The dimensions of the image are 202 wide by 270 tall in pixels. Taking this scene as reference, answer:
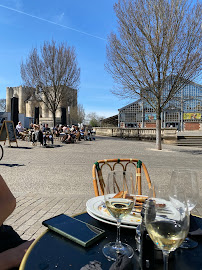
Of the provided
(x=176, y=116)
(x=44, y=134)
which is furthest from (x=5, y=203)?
(x=176, y=116)

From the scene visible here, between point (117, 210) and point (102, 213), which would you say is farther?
point (102, 213)

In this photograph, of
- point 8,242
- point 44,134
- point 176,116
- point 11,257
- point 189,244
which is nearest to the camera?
point 189,244

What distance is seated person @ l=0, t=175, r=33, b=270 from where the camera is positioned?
1384mm

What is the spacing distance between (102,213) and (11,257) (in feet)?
2.15

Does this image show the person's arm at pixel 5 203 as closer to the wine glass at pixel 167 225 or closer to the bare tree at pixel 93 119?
the wine glass at pixel 167 225

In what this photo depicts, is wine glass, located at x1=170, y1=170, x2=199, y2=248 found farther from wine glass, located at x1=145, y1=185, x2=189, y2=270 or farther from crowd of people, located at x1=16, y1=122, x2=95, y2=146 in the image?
crowd of people, located at x1=16, y1=122, x2=95, y2=146

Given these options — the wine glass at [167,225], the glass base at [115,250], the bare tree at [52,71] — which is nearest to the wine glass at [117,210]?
the glass base at [115,250]

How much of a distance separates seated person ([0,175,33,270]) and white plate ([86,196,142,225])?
0.53 meters

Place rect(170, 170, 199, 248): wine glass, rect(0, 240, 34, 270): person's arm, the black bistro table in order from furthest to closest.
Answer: rect(0, 240, 34, 270): person's arm < rect(170, 170, 199, 248): wine glass < the black bistro table

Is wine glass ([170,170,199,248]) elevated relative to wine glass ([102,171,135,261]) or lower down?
elevated

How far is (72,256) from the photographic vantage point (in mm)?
1024

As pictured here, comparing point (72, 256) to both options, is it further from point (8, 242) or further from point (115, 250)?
point (8, 242)

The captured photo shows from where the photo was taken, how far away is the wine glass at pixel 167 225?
0.79 m

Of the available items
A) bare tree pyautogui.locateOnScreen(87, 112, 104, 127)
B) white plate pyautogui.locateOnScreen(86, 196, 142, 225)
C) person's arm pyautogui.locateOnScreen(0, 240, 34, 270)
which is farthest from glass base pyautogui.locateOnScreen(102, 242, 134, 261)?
bare tree pyautogui.locateOnScreen(87, 112, 104, 127)
